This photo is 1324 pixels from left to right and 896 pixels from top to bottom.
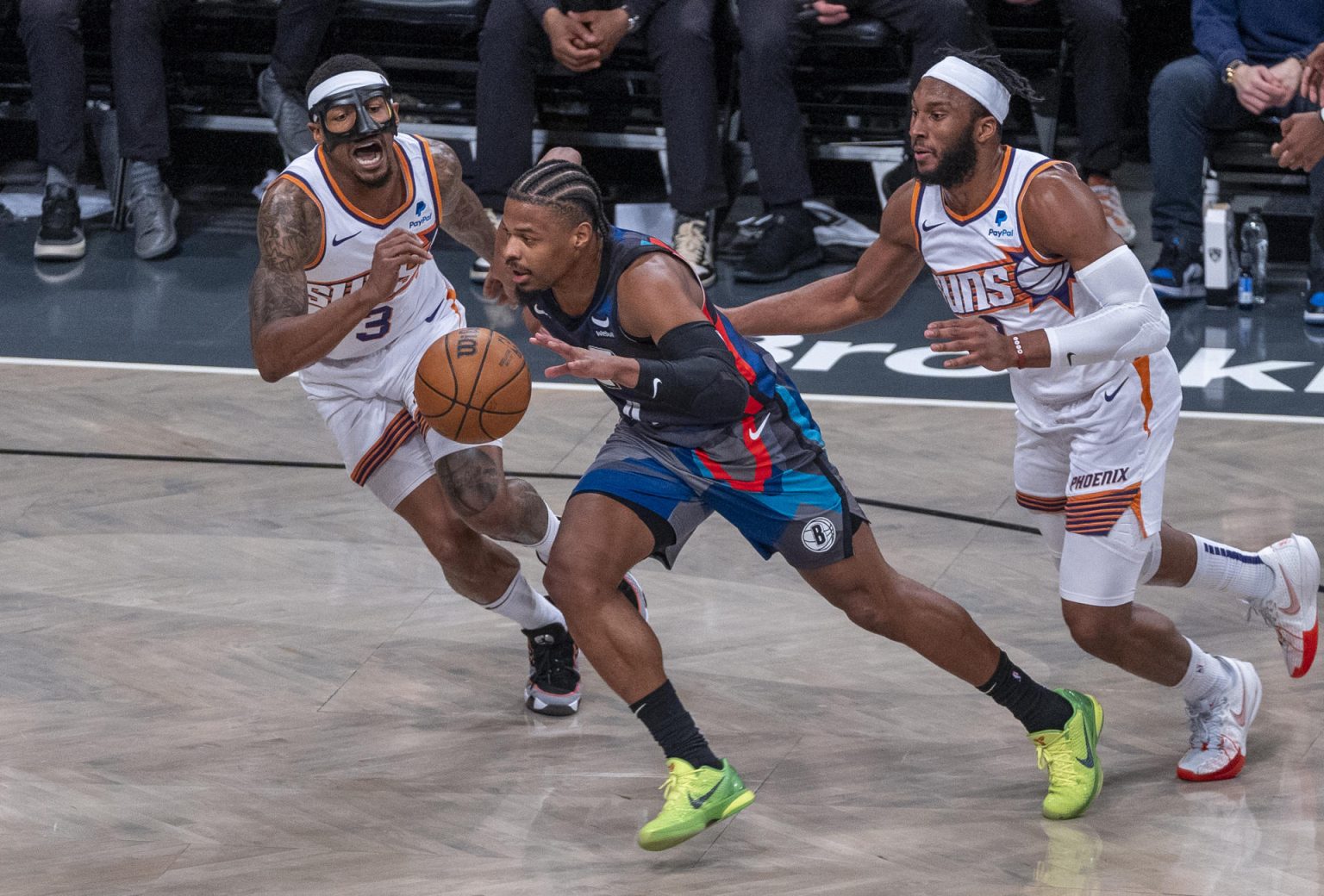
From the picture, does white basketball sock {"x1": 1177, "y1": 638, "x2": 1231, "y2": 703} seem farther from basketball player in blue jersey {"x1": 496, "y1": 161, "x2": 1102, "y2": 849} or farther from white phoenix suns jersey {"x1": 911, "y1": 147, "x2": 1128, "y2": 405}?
white phoenix suns jersey {"x1": 911, "y1": 147, "x2": 1128, "y2": 405}

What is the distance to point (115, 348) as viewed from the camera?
7.41 meters

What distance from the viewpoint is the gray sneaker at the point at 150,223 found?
858 centimetres

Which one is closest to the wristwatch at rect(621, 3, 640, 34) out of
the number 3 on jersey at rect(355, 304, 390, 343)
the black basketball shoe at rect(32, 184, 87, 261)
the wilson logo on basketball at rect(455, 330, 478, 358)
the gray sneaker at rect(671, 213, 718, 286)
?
the gray sneaker at rect(671, 213, 718, 286)

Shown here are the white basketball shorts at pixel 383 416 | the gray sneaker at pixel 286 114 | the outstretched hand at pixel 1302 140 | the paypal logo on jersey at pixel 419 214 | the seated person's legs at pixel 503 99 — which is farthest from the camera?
the gray sneaker at pixel 286 114

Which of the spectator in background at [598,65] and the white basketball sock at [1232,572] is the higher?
the spectator in background at [598,65]

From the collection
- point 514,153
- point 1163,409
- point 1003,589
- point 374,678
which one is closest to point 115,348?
point 514,153

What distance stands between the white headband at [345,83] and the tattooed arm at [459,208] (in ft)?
0.98

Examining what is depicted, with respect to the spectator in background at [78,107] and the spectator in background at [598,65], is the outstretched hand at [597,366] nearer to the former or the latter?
the spectator in background at [598,65]

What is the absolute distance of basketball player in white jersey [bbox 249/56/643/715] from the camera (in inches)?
174

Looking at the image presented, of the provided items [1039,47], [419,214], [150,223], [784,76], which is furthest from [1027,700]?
[150,223]

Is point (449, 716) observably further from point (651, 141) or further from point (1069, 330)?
point (651, 141)

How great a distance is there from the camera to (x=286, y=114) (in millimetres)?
8570

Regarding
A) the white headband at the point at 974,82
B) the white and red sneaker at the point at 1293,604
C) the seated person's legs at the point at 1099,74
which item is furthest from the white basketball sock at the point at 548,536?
the seated person's legs at the point at 1099,74

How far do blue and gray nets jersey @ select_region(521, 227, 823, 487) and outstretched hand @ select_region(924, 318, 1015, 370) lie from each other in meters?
0.41
